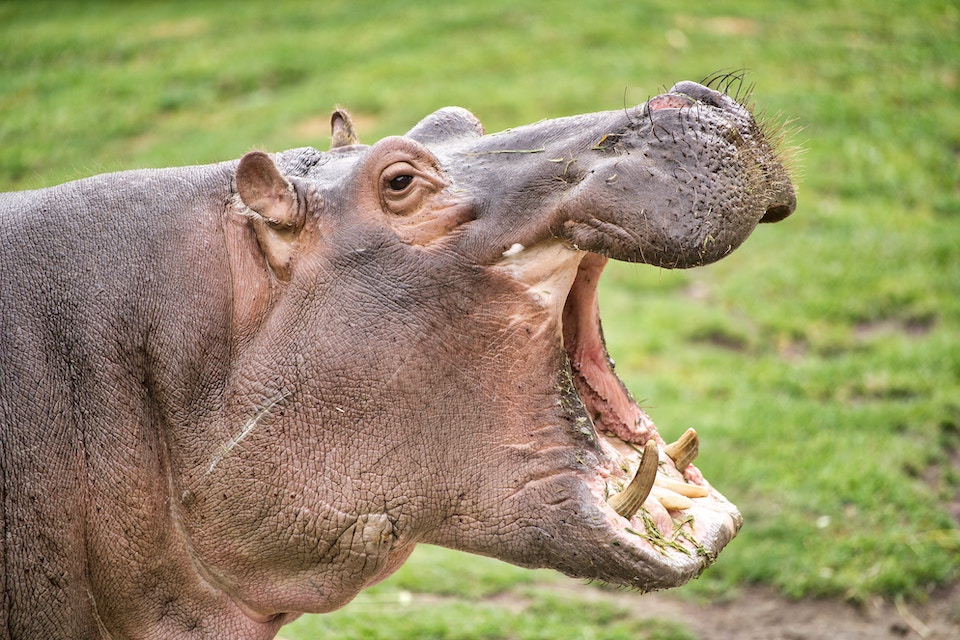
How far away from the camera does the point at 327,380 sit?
284 cm

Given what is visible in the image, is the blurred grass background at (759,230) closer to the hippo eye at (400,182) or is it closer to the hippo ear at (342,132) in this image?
the hippo ear at (342,132)

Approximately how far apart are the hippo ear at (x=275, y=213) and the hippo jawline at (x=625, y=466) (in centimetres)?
59

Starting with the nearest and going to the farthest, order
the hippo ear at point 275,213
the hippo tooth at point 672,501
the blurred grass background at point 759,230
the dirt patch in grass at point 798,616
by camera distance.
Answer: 1. the hippo ear at point 275,213
2. the hippo tooth at point 672,501
3. the dirt patch in grass at point 798,616
4. the blurred grass background at point 759,230

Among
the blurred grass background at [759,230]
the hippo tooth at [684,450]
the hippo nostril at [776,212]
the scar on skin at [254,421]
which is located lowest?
the blurred grass background at [759,230]

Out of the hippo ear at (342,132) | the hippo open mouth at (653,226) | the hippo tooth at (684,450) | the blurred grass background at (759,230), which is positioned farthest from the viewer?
the blurred grass background at (759,230)

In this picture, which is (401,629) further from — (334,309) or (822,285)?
(822,285)

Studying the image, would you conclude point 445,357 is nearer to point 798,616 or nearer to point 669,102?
point 669,102

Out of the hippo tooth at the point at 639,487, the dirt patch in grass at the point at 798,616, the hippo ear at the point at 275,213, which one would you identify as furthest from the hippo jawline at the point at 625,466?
the dirt patch in grass at the point at 798,616

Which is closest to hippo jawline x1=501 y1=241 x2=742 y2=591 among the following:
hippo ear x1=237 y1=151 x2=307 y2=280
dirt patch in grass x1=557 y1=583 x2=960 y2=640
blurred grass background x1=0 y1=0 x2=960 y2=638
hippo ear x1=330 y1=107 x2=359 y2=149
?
hippo ear x1=237 y1=151 x2=307 y2=280

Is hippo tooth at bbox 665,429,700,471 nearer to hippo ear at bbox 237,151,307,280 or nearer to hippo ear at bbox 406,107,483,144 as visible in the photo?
hippo ear at bbox 406,107,483,144

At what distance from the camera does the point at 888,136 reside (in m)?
10.5

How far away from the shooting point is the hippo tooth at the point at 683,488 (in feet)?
10.1

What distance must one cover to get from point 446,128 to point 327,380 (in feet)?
2.66

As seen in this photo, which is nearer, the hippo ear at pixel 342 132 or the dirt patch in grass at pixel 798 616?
the hippo ear at pixel 342 132
